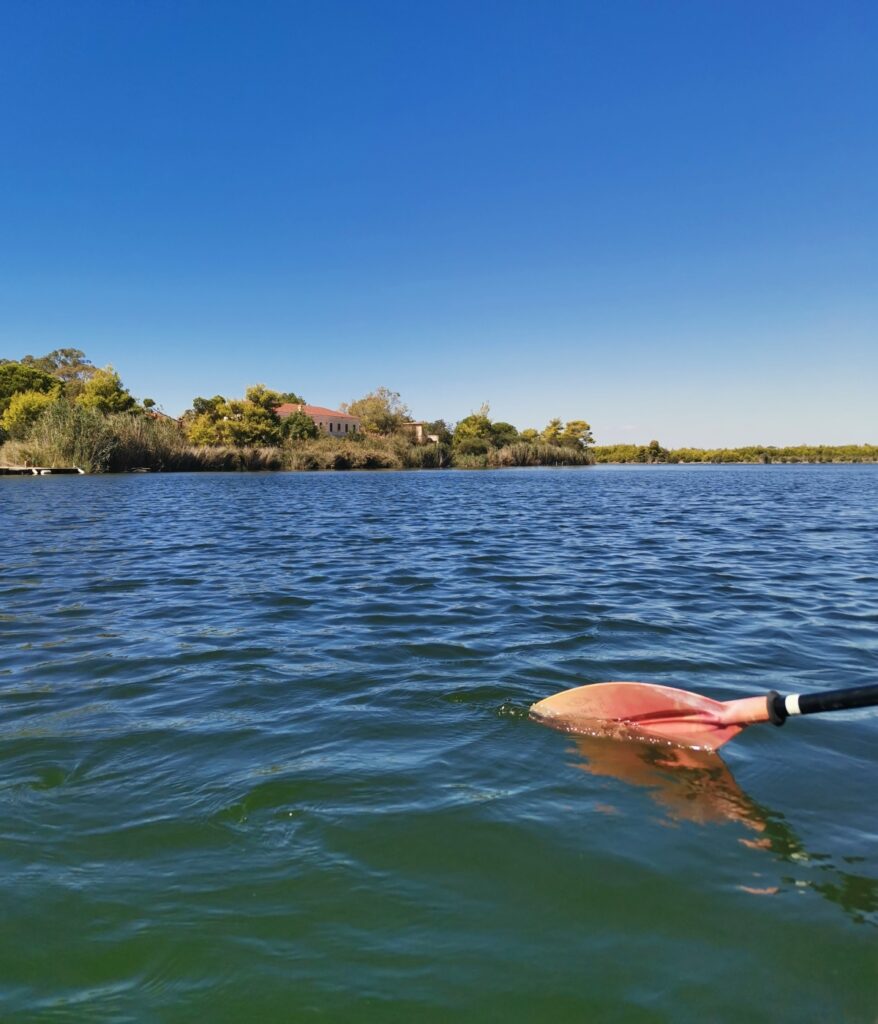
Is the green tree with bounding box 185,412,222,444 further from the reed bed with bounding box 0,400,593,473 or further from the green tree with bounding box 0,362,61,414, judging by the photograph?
the green tree with bounding box 0,362,61,414

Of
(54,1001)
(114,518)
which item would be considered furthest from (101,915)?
(114,518)

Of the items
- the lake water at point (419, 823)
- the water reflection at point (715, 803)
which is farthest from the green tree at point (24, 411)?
the water reflection at point (715, 803)

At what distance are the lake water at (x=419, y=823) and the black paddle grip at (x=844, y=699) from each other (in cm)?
58

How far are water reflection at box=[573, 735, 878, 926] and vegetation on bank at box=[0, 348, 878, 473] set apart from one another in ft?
170

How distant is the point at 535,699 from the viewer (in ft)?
16.3

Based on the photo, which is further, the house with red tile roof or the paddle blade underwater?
the house with red tile roof

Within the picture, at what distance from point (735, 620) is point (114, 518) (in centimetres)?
1728

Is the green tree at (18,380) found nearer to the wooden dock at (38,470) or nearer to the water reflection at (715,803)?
the wooden dock at (38,470)

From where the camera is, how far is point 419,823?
3223 millimetres

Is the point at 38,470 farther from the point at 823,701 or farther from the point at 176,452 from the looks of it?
the point at 823,701

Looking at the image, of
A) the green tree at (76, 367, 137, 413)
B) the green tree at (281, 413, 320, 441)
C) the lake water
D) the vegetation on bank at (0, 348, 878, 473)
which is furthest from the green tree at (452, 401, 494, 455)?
the lake water

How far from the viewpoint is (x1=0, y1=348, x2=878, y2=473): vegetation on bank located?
49.2 m

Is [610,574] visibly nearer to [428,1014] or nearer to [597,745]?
[597,745]

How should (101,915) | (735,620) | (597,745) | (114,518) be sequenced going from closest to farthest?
(101,915) < (597,745) < (735,620) < (114,518)
